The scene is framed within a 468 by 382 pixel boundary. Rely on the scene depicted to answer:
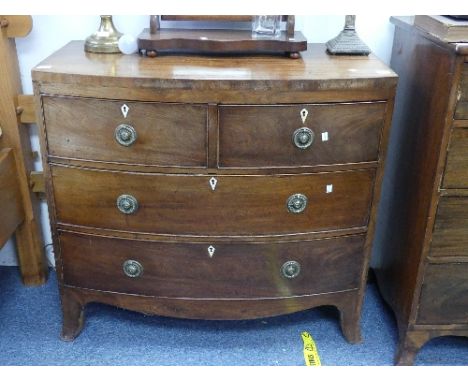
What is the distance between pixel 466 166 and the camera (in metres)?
1.14

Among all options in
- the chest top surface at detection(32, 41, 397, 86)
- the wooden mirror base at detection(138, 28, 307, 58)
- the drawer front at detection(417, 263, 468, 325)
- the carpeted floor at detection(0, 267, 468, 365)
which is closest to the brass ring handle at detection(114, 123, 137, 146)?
the chest top surface at detection(32, 41, 397, 86)

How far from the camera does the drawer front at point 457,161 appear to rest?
1.12 m

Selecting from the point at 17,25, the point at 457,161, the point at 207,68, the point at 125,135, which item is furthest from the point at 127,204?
the point at 457,161

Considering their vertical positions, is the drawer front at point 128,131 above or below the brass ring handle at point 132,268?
above

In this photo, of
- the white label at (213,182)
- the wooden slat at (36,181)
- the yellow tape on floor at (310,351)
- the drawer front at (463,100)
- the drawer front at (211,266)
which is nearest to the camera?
the drawer front at (463,100)

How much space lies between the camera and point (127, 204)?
3.96 feet

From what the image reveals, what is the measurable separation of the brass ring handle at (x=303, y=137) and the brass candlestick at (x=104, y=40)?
529 mm

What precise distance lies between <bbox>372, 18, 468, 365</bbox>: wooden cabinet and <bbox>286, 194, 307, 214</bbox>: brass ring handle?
305 millimetres

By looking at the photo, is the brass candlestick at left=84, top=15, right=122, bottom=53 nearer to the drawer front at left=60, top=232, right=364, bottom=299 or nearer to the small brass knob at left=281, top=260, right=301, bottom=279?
the drawer front at left=60, top=232, right=364, bottom=299

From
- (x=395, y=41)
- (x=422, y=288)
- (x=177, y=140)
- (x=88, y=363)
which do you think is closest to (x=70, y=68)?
(x=177, y=140)

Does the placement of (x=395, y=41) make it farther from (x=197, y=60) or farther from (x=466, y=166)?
(x=197, y=60)

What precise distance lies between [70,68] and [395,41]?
3.03ft

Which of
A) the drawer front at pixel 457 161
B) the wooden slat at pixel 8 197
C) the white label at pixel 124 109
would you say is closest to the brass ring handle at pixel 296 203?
the drawer front at pixel 457 161

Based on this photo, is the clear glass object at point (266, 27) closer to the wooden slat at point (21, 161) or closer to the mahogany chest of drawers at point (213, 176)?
the mahogany chest of drawers at point (213, 176)
